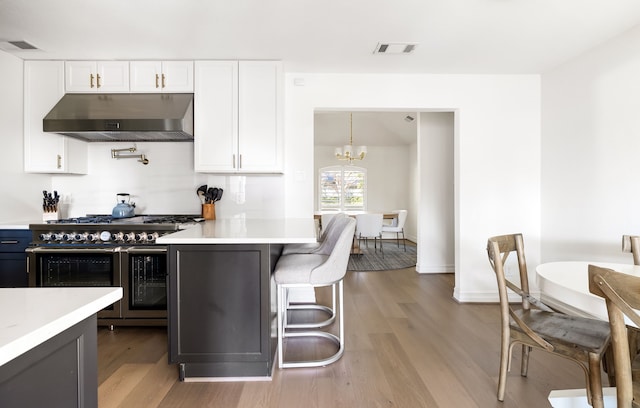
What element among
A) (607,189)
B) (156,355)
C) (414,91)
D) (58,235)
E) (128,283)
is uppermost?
(414,91)

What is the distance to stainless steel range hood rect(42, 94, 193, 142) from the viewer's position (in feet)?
8.95

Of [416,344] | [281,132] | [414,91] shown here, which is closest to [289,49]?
[281,132]

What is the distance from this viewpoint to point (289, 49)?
2760 millimetres

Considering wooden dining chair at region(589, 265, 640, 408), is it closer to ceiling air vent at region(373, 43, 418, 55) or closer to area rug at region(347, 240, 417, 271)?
ceiling air vent at region(373, 43, 418, 55)

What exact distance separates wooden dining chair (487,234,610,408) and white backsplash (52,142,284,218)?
2.14 metres

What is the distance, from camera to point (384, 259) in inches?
221

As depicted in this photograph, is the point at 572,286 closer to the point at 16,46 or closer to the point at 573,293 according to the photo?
the point at 573,293

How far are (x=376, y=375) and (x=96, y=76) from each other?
11.2 ft

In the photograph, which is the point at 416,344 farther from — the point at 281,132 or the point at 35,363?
the point at 35,363

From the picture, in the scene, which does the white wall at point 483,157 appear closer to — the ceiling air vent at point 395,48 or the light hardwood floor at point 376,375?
the ceiling air vent at point 395,48

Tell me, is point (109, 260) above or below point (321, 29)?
below

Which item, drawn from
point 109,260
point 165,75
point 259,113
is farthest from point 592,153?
point 109,260

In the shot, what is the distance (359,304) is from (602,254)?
6.93 feet

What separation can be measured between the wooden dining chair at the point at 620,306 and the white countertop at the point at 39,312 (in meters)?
1.35
